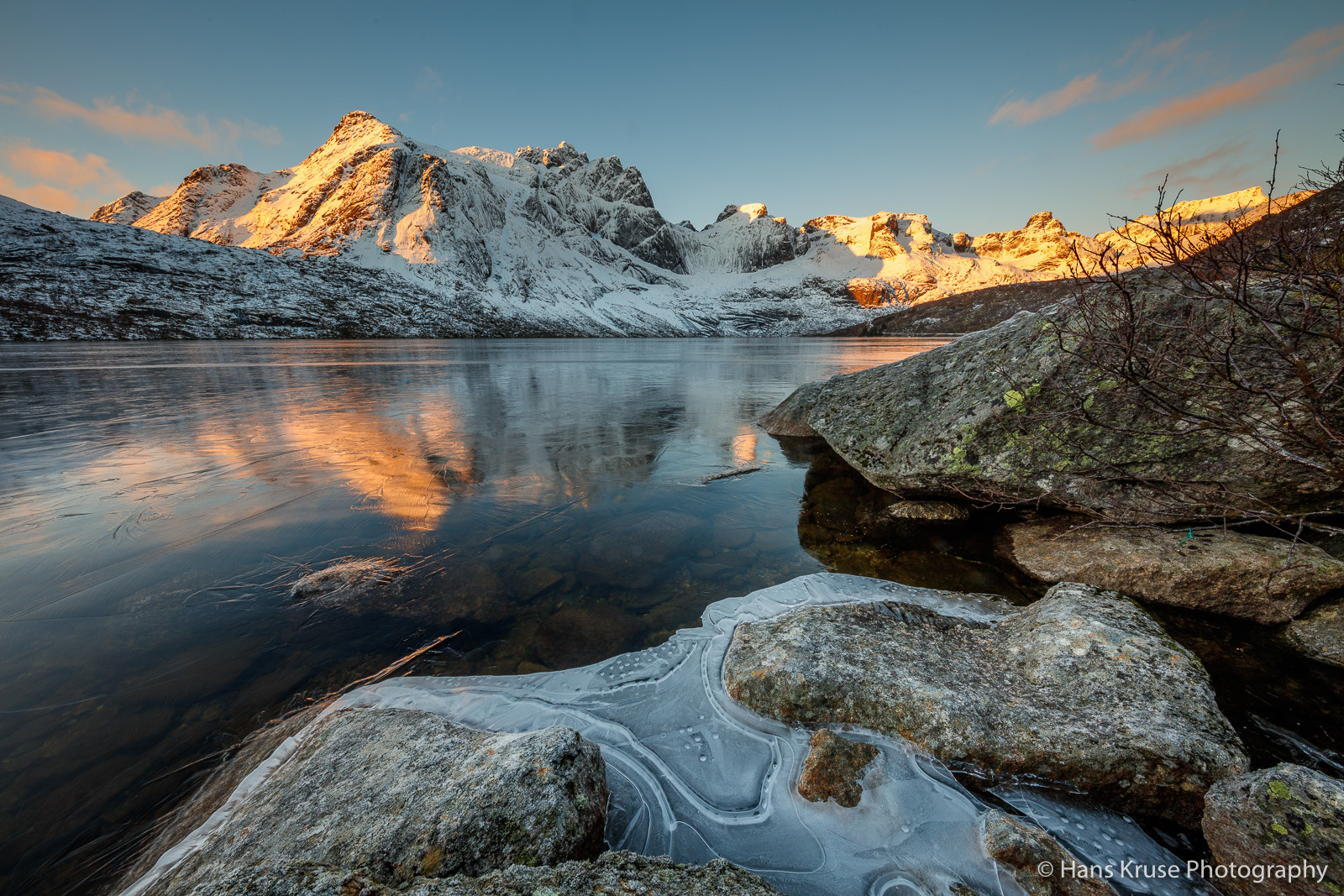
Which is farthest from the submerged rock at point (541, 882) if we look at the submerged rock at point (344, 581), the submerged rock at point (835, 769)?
the submerged rock at point (344, 581)

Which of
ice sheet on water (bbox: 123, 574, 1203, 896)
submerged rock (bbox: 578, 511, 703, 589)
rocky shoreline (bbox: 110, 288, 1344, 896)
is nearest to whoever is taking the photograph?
rocky shoreline (bbox: 110, 288, 1344, 896)

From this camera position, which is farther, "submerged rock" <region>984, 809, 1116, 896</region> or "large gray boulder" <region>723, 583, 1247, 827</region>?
"large gray boulder" <region>723, 583, 1247, 827</region>

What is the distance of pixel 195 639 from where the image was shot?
416cm

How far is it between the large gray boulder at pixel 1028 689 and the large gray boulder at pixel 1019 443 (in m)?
1.43

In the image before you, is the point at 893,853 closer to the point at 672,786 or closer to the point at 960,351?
the point at 672,786

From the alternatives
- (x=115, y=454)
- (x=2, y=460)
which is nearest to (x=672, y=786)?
(x=115, y=454)

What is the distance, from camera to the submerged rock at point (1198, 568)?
13.7ft

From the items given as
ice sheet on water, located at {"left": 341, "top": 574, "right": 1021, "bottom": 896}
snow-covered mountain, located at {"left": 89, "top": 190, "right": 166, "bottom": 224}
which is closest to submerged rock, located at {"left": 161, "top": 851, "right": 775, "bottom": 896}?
ice sheet on water, located at {"left": 341, "top": 574, "right": 1021, "bottom": 896}

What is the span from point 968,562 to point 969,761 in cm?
347

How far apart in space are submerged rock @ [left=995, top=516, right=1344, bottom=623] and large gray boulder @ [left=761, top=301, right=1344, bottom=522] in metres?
0.33

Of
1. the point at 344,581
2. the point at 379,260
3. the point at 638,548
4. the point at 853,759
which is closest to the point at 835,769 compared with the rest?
the point at 853,759

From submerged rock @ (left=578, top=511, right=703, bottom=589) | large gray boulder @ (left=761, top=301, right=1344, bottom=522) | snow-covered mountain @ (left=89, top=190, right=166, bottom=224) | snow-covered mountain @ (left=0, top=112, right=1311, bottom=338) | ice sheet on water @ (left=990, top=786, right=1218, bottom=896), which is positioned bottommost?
ice sheet on water @ (left=990, top=786, right=1218, bottom=896)

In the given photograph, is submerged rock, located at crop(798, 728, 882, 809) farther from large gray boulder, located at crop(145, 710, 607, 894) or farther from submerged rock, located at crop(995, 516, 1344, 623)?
submerged rock, located at crop(995, 516, 1344, 623)

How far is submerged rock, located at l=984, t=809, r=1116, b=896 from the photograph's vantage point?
2152mm
